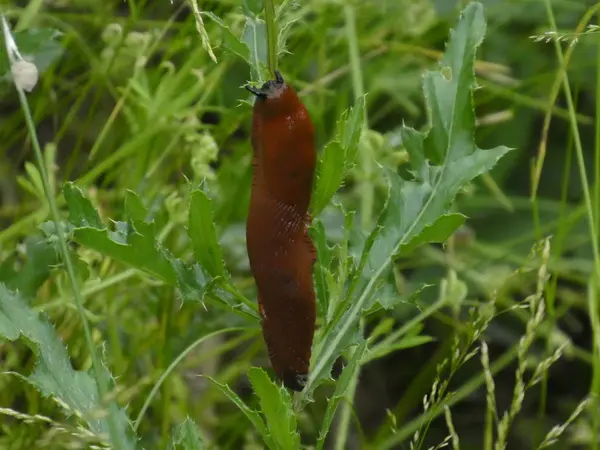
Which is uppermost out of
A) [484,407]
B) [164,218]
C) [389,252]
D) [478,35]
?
[478,35]

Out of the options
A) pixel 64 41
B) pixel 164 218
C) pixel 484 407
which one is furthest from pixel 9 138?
pixel 484 407

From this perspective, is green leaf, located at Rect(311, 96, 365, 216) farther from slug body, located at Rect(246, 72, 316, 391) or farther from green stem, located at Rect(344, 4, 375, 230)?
green stem, located at Rect(344, 4, 375, 230)

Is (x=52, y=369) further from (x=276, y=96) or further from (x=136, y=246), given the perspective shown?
(x=276, y=96)

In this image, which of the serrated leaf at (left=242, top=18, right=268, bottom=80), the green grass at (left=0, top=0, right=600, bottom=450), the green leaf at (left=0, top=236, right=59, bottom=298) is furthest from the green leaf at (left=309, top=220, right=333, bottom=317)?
the green leaf at (left=0, top=236, right=59, bottom=298)

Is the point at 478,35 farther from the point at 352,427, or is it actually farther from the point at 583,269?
the point at 352,427

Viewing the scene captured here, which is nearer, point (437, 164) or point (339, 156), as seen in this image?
point (339, 156)

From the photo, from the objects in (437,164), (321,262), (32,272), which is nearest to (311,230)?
(321,262)

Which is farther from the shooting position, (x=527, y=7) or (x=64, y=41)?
(x=527, y=7)
